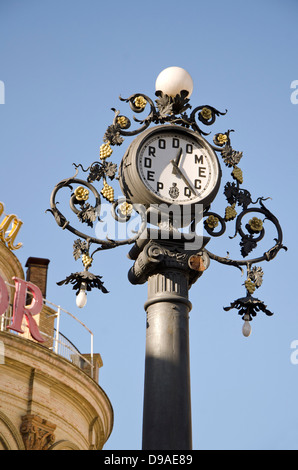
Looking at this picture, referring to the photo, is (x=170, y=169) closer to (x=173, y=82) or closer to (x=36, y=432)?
(x=173, y=82)

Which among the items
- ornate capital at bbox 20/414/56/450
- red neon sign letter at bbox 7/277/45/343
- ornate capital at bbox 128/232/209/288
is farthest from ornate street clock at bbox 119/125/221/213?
ornate capital at bbox 20/414/56/450

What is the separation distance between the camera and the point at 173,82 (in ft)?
38.4

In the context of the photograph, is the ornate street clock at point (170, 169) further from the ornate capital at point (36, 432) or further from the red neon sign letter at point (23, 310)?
the ornate capital at point (36, 432)

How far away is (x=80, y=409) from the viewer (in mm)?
25578

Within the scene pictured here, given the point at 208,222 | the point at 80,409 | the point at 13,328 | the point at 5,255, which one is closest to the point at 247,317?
the point at 208,222

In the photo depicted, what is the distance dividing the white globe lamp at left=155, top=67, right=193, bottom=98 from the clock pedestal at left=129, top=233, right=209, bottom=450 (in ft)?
6.69

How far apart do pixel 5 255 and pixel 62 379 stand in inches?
258

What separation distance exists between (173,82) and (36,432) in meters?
14.2

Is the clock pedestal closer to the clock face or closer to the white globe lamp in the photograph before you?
the clock face

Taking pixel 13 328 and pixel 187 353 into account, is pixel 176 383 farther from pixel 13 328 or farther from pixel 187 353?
pixel 13 328

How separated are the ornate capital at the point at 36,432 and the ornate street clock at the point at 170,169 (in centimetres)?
1388

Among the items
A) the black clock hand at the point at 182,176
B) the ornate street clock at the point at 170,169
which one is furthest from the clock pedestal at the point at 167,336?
the black clock hand at the point at 182,176

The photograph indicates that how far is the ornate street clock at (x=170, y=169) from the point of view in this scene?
11.0 metres

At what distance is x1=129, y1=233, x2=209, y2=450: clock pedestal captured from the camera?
970 centimetres
